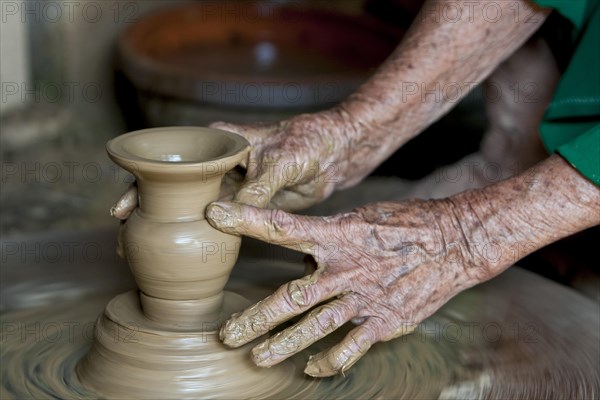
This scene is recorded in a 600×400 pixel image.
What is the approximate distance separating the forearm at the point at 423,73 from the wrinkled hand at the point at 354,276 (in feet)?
0.97

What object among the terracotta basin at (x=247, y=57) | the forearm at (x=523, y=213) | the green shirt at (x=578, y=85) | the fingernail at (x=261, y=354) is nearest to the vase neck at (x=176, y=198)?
the fingernail at (x=261, y=354)

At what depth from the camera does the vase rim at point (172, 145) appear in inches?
47.9

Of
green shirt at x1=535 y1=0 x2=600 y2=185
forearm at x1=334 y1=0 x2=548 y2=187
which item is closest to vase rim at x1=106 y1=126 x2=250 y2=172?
forearm at x1=334 y1=0 x2=548 y2=187

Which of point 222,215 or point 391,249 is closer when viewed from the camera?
point 222,215

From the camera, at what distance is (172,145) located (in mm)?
1367

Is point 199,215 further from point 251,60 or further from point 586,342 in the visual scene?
point 251,60

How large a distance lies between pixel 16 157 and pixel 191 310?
2.23 m

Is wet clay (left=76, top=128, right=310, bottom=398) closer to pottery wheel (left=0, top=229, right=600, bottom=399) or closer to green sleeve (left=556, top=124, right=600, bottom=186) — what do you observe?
pottery wheel (left=0, top=229, right=600, bottom=399)

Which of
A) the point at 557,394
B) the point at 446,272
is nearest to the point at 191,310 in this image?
the point at 446,272

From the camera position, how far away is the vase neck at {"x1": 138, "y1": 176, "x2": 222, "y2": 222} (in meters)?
1.28

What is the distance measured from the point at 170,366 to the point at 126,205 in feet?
0.87

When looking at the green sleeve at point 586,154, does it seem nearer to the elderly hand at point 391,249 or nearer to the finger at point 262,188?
the elderly hand at point 391,249

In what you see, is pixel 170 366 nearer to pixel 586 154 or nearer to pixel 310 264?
pixel 310 264

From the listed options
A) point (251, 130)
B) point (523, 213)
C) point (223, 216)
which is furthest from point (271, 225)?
point (523, 213)
